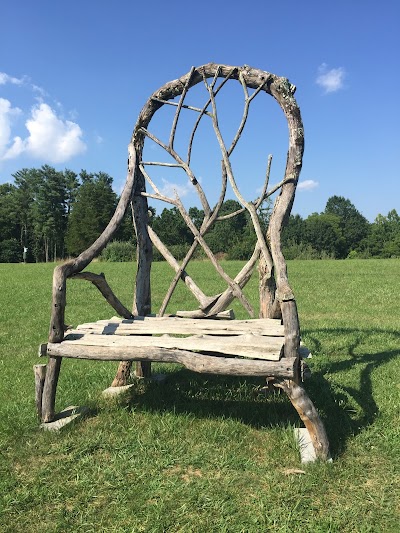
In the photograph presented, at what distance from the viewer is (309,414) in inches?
109

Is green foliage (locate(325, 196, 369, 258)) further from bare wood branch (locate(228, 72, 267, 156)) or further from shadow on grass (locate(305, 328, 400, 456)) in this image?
bare wood branch (locate(228, 72, 267, 156))

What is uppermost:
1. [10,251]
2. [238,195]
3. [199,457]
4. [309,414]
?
[10,251]

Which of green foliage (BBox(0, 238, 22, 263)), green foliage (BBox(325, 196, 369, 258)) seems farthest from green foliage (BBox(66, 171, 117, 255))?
green foliage (BBox(325, 196, 369, 258))

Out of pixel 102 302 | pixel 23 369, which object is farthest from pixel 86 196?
pixel 23 369

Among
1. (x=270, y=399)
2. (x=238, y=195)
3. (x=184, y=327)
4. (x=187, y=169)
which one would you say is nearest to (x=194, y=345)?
(x=184, y=327)

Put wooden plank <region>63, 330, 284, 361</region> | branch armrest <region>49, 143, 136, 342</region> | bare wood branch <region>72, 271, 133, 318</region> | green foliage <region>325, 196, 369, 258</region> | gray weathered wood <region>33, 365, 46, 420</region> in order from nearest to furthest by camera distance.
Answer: wooden plank <region>63, 330, 284, 361</region>
branch armrest <region>49, 143, 136, 342</region>
gray weathered wood <region>33, 365, 46, 420</region>
bare wood branch <region>72, 271, 133, 318</region>
green foliage <region>325, 196, 369, 258</region>

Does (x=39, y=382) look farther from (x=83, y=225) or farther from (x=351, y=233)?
(x=351, y=233)

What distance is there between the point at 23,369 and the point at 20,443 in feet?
6.52

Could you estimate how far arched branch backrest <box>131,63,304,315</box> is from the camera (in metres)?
3.73

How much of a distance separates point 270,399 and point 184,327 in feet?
3.10

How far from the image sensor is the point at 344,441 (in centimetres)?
310

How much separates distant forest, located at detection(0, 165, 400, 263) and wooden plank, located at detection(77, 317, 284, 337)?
34.9 metres

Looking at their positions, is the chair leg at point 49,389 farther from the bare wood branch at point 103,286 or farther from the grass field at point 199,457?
the bare wood branch at point 103,286

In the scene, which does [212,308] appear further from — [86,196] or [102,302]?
[86,196]
